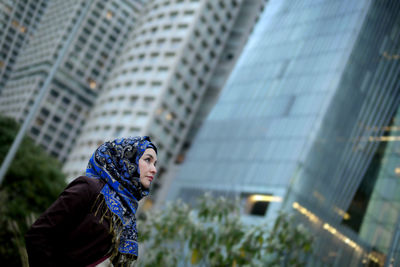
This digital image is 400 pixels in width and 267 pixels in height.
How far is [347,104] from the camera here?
2789 centimetres

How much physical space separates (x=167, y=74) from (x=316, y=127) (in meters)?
27.8

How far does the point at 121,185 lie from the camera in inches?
131

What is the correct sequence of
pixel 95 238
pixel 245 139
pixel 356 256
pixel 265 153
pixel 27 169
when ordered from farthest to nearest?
pixel 245 139 < pixel 265 153 < pixel 27 169 < pixel 356 256 < pixel 95 238

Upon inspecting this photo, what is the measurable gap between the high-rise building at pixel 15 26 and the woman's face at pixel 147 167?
12.4 meters

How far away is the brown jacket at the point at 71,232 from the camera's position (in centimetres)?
285

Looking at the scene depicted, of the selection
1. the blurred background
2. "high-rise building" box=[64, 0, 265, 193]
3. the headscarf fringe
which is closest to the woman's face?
the headscarf fringe

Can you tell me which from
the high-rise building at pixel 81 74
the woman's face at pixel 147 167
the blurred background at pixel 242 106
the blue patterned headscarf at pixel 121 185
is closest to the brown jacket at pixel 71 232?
the blue patterned headscarf at pixel 121 185

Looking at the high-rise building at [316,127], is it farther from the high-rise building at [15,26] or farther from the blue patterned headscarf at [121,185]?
the blue patterned headscarf at [121,185]

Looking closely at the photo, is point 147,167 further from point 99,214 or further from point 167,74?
point 167,74

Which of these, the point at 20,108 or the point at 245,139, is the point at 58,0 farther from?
the point at 20,108

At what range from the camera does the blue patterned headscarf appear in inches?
128

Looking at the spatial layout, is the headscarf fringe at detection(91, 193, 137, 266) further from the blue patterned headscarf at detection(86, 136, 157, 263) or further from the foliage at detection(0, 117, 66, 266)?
the foliage at detection(0, 117, 66, 266)

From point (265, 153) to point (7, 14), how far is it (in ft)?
70.5

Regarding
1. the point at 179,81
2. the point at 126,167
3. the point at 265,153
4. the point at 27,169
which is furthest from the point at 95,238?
the point at 179,81
